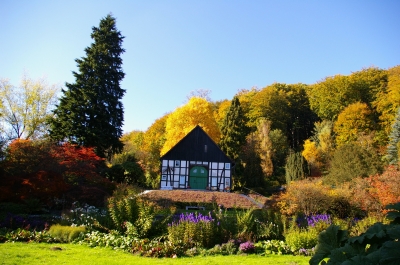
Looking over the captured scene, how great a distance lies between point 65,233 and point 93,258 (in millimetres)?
3077

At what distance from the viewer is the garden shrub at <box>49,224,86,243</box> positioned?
10578 mm

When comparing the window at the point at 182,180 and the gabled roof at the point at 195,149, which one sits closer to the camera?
the window at the point at 182,180

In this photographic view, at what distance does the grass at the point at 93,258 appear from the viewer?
7844 mm

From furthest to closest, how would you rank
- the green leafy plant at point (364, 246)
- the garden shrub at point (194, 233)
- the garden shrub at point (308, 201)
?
1. the garden shrub at point (308, 201)
2. the garden shrub at point (194, 233)
3. the green leafy plant at point (364, 246)

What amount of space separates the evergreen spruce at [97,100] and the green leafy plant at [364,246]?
2502 cm

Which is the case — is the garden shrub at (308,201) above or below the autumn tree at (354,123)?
Answer: below

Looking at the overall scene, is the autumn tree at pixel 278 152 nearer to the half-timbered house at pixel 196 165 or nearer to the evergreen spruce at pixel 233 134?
the evergreen spruce at pixel 233 134

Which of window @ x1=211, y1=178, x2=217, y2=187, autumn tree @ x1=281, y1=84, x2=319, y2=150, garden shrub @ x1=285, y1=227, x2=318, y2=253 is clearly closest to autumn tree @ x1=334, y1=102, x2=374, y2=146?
autumn tree @ x1=281, y1=84, x2=319, y2=150

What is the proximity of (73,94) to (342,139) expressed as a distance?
29.0 meters

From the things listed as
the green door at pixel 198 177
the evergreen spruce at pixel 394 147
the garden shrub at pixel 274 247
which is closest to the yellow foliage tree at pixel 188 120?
the green door at pixel 198 177

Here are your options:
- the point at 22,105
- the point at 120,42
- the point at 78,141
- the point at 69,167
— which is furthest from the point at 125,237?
the point at 22,105

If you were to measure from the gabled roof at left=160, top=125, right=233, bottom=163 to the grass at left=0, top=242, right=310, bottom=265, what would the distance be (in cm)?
Result: 2104

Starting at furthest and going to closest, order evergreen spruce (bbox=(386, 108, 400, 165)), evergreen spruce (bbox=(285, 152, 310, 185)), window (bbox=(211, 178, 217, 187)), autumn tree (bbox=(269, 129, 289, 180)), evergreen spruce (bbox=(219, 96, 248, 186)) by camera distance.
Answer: autumn tree (bbox=(269, 129, 289, 180))
evergreen spruce (bbox=(219, 96, 248, 186))
evergreen spruce (bbox=(285, 152, 310, 185))
window (bbox=(211, 178, 217, 187))
evergreen spruce (bbox=(386, 108, 400, 165))

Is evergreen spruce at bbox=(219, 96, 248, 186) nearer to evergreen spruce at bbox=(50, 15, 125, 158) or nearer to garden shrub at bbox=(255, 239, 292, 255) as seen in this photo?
evergreen spruce at bbox=(50, 15, 125, 158)
